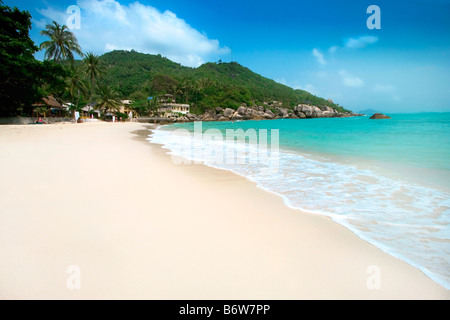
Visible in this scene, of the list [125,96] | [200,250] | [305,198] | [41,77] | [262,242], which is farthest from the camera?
[125,96]

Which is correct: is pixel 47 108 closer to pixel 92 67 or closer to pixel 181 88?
pixel 92 67

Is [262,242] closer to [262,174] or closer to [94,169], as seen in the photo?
[262,174]

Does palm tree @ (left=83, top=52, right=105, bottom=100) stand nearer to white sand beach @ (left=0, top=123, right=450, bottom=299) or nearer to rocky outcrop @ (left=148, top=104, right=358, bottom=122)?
rocky outcrop @ (left=148, top=104, right=358, bottom=122)

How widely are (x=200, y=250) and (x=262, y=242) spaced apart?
0.69m

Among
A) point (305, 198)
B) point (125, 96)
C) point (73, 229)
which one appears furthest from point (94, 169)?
point (125, 96)

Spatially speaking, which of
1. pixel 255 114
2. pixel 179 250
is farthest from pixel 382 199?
pixel 255 114

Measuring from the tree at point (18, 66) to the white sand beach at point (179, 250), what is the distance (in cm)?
2101

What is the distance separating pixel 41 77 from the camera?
68.7 ft

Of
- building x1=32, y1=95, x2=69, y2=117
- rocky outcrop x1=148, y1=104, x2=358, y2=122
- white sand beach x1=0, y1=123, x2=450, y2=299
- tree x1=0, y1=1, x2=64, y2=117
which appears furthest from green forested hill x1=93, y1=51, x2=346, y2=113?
white sand beach x1=0, y1=123, x2=450, y2=299

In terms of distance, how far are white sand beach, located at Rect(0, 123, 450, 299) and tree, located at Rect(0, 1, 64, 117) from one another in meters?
21.0

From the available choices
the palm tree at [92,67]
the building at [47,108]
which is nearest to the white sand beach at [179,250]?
the building at [47,108]

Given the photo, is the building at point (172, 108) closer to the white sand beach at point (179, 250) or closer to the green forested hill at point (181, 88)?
the green forested hill at point (181, 88)

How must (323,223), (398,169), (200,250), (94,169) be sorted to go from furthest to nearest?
(398,169) < (94,169) < (323,223) < (200,250)

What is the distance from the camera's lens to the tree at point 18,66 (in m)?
18.5
